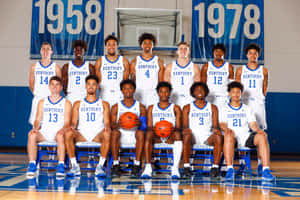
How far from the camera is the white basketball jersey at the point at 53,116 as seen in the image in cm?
459

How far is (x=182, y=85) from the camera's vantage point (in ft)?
16.5

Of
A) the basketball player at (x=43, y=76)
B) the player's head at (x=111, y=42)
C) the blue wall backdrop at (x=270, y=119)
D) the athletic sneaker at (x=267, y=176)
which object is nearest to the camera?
the athletic sneaker at (x=267, y=176)

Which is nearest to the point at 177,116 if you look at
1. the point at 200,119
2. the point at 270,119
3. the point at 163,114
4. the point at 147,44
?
the point at 163,114

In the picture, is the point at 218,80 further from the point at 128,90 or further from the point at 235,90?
the point at 128,90

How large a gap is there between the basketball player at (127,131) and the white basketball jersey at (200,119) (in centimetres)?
62

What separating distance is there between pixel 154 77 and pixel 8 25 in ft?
18.8

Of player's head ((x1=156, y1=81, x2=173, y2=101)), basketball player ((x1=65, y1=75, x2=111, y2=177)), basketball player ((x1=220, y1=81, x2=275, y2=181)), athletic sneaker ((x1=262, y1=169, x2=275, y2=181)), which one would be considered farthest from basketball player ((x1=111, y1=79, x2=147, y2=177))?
athletic sneaker ((x1=262, y1=169, x2=275, y2=181))

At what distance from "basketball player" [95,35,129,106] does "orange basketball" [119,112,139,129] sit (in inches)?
26.7

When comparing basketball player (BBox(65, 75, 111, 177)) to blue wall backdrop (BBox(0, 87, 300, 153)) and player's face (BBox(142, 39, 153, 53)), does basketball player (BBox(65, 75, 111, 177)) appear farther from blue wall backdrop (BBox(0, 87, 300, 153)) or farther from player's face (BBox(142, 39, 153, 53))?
blue wall backdrop (BBox(0, 87, 300, 153))

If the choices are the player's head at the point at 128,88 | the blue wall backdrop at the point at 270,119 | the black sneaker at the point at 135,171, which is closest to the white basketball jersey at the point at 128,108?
the player's head at the point at 128,88

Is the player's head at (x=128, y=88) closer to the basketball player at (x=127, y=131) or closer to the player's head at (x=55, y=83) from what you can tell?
the basketball player at (x=127, y=131)

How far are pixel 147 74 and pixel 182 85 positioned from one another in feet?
1.74

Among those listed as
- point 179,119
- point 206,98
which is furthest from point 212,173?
point 206,98

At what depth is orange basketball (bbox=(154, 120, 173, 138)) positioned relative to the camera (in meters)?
4.32
